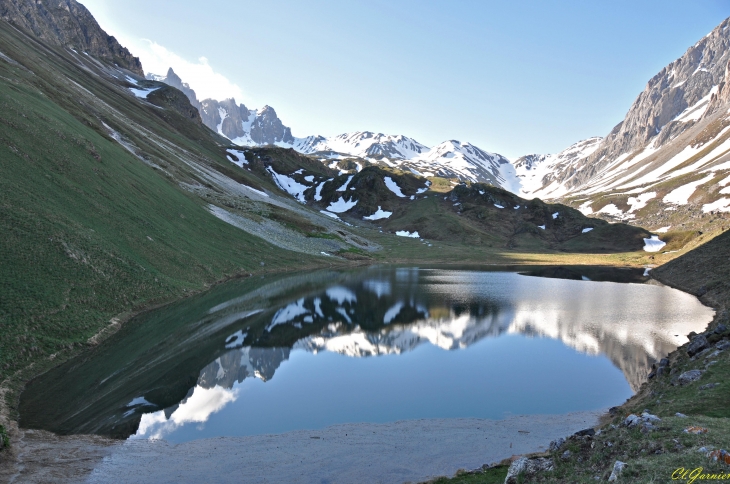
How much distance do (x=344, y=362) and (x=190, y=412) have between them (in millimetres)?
12996

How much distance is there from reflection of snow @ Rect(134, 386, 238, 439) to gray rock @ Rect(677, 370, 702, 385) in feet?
80.9

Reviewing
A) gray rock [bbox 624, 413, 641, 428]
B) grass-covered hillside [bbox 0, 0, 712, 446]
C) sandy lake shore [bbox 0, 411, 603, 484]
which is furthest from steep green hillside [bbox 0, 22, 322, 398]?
gray rock [bbox 624, 413, 641, 428]

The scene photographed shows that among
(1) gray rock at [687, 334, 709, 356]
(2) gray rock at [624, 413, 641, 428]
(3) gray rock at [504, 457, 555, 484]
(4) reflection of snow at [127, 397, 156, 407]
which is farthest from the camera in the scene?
(1) gray rock at [687, 334, 709, 356]

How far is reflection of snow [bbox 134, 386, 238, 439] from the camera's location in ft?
64.7

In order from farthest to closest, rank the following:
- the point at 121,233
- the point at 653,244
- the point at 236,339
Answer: the point at 653,244 < the point at 121,233 < the point at 236,339

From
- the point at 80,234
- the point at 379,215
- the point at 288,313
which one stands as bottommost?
the point at 288,313

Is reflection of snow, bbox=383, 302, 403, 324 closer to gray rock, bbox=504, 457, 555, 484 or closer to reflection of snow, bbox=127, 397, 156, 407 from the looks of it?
reflection of snow, bbox=127, 397, 156, 407

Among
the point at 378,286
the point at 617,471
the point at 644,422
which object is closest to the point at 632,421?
the point at 644,422

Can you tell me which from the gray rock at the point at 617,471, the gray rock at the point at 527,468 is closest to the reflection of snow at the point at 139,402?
the gray rock at the point at 527,468

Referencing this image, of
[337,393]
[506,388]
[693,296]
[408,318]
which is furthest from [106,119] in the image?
[693,296]

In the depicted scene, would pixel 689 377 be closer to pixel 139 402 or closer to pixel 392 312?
pixel 139 402

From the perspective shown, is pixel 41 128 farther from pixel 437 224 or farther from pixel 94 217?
pixel 437 224

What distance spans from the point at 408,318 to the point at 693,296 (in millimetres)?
43365

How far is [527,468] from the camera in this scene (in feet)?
40.9
